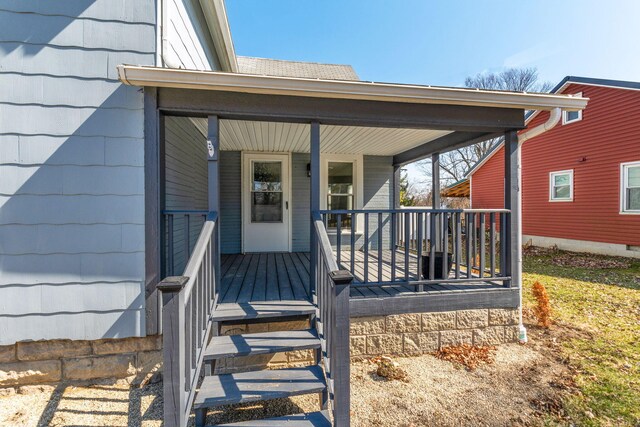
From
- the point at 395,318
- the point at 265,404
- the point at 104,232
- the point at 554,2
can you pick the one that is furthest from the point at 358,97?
the point at 554,2

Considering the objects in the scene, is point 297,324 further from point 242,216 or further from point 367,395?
point 242,216

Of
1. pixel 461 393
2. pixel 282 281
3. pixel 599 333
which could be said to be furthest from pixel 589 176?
pixel 282 281

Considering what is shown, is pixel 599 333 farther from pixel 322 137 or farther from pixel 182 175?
pixel 182 175

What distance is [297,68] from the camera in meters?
8.02

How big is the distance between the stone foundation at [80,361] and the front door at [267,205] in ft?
10.4

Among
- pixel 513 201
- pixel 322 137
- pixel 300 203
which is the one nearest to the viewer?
pixel 513 201

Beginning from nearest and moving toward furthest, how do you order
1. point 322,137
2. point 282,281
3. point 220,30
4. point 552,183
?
point 282,281 < point 220,30 < point 322,137 < point 552,183

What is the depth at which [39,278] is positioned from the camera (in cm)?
244

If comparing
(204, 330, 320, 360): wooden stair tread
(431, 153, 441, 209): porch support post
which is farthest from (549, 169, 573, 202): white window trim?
(204, 330, 320, 360): wooden stair tread

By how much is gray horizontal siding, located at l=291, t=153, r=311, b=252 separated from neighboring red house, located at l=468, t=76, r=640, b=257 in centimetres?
859

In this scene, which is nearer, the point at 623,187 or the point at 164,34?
the point at 164,34

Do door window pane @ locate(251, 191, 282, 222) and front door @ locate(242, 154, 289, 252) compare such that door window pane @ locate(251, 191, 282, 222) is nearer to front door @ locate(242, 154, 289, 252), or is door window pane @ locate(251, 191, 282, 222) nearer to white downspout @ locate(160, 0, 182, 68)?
front door @ locate(242, 154, 289, 252)

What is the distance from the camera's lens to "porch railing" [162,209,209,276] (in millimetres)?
2633

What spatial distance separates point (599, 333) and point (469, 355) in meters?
1.88
